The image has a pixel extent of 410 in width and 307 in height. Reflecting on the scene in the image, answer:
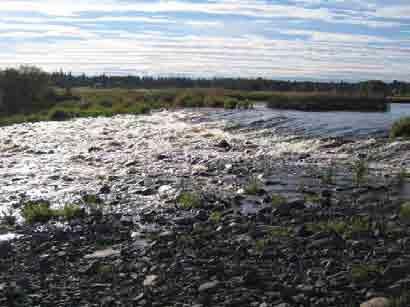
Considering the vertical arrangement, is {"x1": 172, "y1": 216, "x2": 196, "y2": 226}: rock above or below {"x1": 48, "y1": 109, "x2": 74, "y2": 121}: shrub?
below

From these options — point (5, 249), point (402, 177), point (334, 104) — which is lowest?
point (5, 249)

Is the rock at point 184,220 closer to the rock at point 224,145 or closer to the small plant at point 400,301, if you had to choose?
the small plant at point 400,301

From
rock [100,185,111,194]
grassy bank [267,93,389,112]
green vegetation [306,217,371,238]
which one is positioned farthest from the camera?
grassy bank [267,93,389,112]

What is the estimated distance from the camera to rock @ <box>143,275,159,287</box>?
25.2ft

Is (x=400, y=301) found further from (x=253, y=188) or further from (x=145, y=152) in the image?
(x=145, y=152)

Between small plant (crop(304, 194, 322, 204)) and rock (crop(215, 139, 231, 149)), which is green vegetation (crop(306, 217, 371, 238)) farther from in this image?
rock (crop(215, 139, 231, 149))

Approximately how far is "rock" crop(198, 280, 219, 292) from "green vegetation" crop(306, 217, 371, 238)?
109 inches

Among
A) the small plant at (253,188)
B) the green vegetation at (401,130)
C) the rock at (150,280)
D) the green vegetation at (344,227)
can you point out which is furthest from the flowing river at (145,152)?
the rock at (150,280)

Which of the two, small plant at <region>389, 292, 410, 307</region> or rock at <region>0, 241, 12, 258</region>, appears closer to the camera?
small plant at <region>389, 292, 410, 307</region>

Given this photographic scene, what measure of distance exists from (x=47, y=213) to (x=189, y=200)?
309cm

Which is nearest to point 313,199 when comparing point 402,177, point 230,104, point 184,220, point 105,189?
point 184,220

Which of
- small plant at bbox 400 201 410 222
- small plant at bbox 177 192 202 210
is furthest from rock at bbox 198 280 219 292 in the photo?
small plant at bbox 177 192 202 210

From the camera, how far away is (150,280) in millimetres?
7793

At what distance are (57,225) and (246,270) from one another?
15.5 feet
